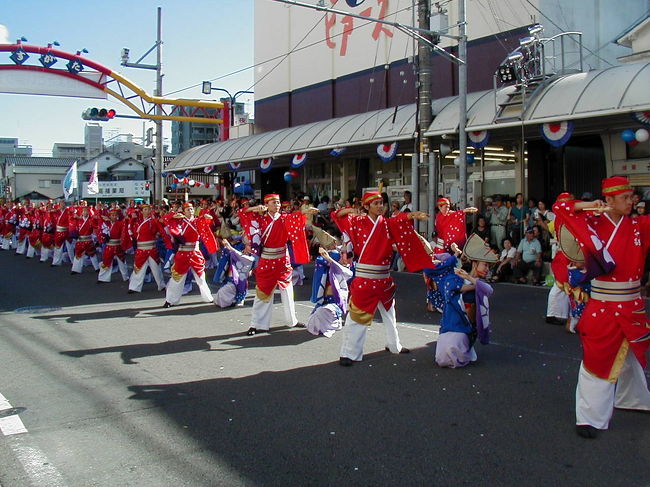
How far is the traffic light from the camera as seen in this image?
21328mm

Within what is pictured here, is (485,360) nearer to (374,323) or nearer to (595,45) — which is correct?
(374,323)

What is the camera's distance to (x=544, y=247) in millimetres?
12531

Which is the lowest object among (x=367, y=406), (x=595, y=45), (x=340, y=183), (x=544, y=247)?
(x=367, y=406)

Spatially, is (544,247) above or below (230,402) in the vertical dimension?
above

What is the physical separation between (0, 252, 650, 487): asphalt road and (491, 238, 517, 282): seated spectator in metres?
4.12

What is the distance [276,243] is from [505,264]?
6161 mm

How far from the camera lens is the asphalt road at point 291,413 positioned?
3.87 metres

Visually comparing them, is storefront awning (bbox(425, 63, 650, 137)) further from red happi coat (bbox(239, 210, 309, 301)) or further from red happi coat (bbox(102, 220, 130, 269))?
red happi coat (bbox(102, 220, 130, 269))

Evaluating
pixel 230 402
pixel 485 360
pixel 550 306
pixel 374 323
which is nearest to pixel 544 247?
pixel 550 306

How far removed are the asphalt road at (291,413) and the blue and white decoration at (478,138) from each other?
6133mm

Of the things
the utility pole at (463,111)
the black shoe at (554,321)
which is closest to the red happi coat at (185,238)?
the black shoe at (554,321)

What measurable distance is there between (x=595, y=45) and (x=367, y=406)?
14397 millimetres

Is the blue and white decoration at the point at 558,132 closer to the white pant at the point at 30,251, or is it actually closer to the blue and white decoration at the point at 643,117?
the blue and white decoration at the point at 643,117

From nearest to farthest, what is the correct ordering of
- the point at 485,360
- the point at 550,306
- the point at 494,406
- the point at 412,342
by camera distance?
1. the point at 494,406
2. the point at 485,360
3. the point at 412,342
4. the point at 550,306
